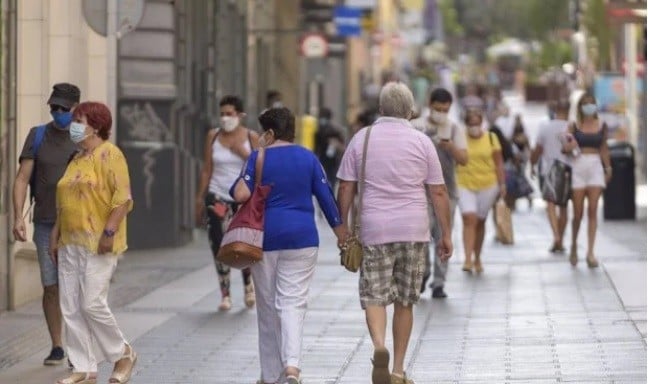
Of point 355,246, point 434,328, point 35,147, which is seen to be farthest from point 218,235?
point 355,246

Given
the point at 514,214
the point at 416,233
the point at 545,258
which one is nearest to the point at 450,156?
the point at 545,258

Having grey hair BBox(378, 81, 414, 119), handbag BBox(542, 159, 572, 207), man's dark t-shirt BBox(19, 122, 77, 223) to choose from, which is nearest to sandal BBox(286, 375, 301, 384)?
grey hair BBox(378, 81, 414, 119)

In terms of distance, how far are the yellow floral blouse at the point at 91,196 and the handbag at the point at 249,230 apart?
2.13 feet

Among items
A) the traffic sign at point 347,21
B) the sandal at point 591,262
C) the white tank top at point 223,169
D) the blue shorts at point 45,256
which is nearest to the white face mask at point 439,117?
the white tank top at point 223,169

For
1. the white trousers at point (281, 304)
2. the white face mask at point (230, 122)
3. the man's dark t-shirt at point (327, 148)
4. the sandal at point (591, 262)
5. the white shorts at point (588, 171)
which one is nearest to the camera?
the white trousers at point (281, 304)

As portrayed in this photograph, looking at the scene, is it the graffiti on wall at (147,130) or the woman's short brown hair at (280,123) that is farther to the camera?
the graffiti on wall at (147,130)

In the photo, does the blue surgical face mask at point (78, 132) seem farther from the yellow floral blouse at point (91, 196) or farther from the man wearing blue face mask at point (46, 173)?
the man wearing blue face mask at point (46, 173)

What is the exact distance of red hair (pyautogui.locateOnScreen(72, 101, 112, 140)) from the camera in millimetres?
10938

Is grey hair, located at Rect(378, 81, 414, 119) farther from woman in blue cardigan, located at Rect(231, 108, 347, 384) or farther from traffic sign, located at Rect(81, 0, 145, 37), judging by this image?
traffic sign, located at Rect(81, 0, 145, 37)

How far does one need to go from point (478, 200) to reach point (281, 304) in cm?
845

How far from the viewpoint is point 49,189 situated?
12.1m

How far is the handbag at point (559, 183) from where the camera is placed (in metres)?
19.9

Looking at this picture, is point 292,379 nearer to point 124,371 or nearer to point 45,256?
point 124,371

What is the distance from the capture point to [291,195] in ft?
35.2
